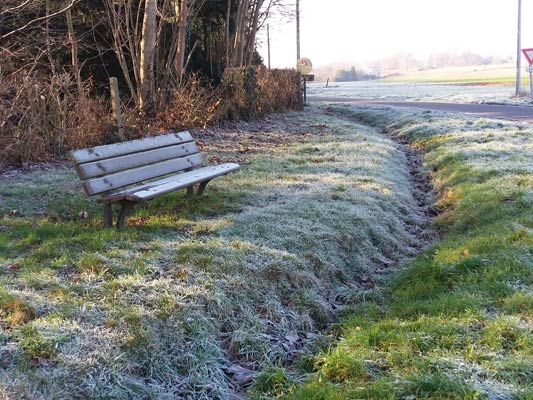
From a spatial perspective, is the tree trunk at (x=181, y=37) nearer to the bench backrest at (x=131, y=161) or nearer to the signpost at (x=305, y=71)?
the bench backrest at (x=131, y=161)

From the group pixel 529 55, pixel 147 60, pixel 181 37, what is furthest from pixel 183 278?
pixel 529 55

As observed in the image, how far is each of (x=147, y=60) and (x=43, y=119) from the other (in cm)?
416

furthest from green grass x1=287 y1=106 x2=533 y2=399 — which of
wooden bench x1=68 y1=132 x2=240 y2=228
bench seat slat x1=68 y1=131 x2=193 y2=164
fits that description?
bench seat slat x1=68 y1=131 x2=193 y2=164

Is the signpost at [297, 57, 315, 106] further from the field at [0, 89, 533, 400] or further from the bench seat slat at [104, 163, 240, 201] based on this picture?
the bench seat slat at [104, 163, 240, 201]

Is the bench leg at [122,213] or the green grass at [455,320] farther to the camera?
the bench leg at [122,213]

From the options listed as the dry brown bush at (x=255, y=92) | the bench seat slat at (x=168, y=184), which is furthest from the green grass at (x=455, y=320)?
the dry brown bush at (x=255, y=92)

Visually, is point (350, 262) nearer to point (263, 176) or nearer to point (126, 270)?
point (126, 270)

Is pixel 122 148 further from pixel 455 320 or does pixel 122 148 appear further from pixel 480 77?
pixel 480 77

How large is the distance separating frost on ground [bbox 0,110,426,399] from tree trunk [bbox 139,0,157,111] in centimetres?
507

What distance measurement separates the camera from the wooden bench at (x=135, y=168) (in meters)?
5.22

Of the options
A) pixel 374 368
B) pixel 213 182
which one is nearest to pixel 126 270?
pixel 374 368

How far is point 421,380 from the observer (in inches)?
121

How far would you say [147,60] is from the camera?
511 inches

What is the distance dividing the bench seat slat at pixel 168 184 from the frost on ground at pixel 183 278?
1.22ft
